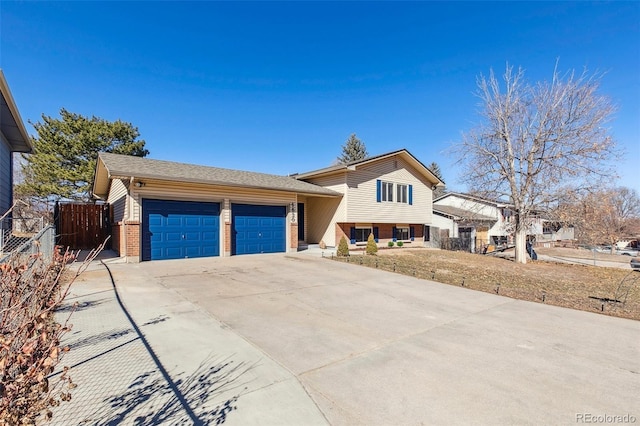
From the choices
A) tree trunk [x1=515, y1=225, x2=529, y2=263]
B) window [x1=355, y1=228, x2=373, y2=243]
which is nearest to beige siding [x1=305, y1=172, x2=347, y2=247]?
window [x1=355, y1=228, x2=373, y2=243]

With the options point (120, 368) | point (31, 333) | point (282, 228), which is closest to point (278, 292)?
point (120, 368)

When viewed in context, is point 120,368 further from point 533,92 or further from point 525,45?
point 533,92

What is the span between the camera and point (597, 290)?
30.6 feet

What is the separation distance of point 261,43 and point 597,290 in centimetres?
1759

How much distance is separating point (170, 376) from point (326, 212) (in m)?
15.4

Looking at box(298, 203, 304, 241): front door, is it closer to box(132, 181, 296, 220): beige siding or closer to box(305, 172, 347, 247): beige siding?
box(305, 172, 347, 247): beige siding

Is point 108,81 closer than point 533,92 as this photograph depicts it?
Yes

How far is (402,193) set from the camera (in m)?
20.5

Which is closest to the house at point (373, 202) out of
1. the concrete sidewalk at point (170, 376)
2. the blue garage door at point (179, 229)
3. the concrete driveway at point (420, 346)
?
the blue garage door at point (179, 229)

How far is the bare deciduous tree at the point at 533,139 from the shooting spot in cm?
1476

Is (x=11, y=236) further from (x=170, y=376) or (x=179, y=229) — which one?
(x=170, y=376)

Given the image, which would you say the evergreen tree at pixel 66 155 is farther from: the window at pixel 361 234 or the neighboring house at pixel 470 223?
the neighboring house at pixel 470 223

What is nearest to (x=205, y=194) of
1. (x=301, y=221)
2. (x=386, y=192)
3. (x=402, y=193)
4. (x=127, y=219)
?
(x=127, y=219)

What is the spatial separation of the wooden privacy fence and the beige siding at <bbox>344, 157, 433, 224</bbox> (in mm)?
12876
